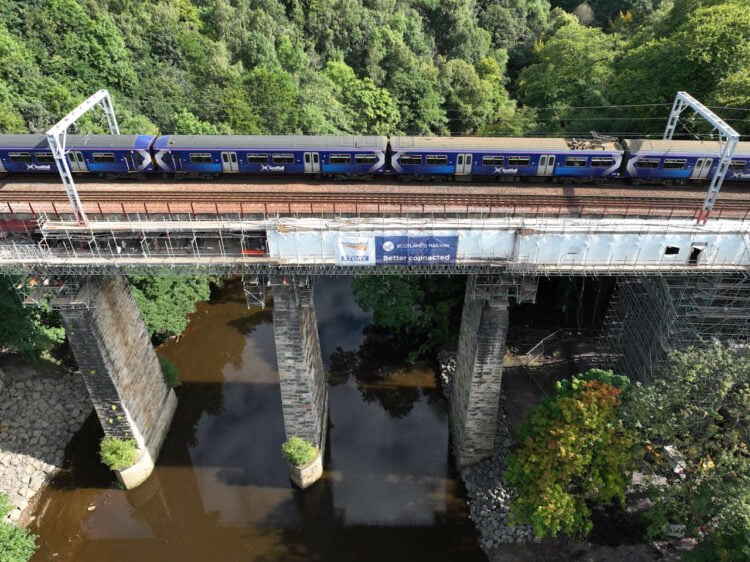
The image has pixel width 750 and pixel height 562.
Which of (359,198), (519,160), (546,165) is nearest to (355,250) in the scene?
(359,198)

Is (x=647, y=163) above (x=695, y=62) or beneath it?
beneath

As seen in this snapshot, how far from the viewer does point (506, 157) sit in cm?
3456

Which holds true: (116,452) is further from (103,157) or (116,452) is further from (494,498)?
(494,498)

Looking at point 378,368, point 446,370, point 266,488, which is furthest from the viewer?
point 378,368

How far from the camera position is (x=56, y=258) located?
1012 inches

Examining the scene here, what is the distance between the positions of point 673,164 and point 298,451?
3010 cm

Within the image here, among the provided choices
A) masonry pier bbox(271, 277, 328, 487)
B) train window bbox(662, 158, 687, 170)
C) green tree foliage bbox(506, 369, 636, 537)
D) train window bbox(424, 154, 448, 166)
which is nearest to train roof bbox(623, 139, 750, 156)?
train window bbox(662, 158, 687, 170)

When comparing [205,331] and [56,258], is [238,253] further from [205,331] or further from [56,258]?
[205,331]

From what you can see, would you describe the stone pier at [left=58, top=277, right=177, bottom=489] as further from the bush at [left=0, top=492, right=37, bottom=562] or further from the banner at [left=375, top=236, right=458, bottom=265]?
the banner at [left=375, top=236, right=458, bottom=265]

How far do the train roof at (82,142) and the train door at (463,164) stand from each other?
809 inches

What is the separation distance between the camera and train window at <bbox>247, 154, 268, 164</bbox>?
3484cm

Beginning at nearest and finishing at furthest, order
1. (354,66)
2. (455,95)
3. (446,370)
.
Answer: (446,370) → (455,95) → (354,66)

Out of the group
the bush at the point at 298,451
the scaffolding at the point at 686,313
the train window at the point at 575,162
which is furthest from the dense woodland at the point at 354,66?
the bush at the point at 298,451

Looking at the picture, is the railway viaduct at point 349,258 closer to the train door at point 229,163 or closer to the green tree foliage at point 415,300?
the train door at point 229,163
